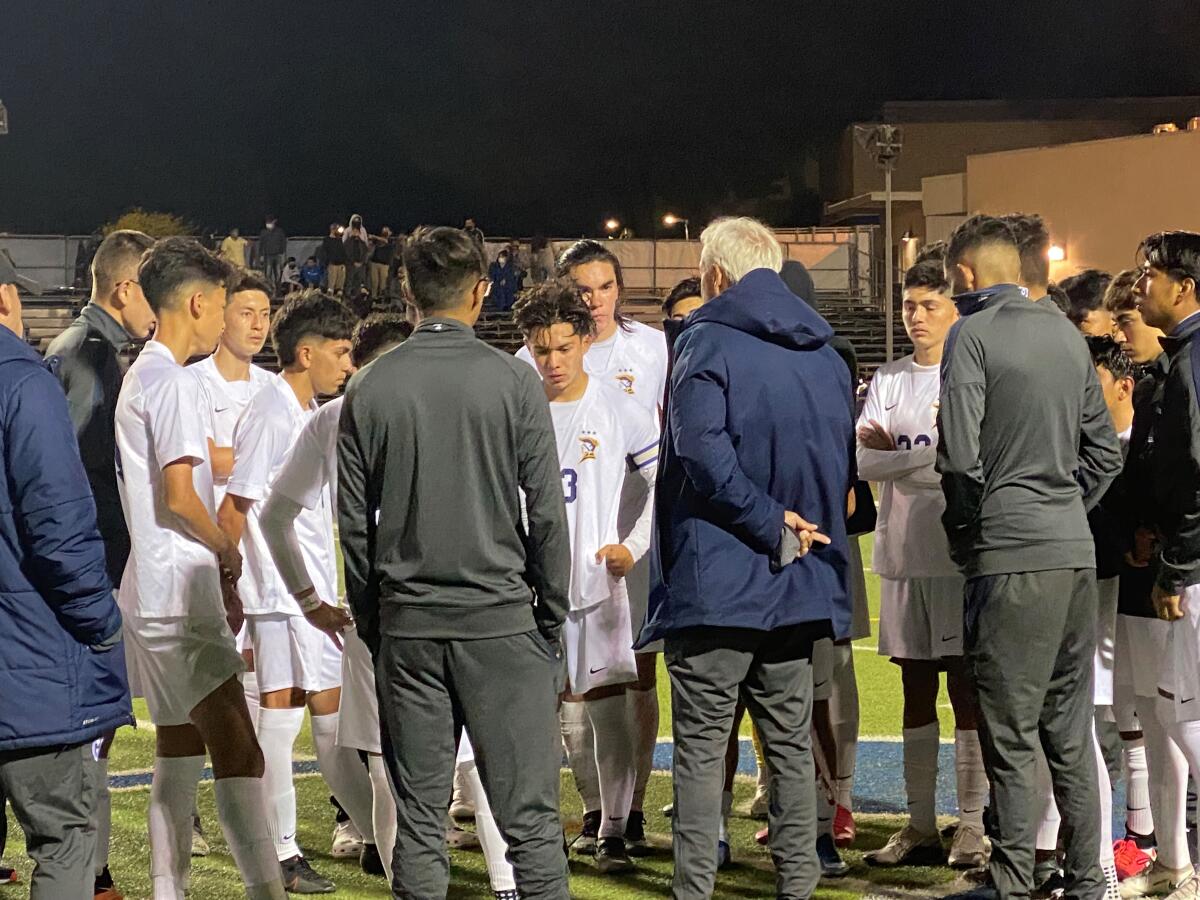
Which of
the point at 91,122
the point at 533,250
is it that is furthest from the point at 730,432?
the point at 91,122

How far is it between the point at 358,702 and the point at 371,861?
2.95 ft

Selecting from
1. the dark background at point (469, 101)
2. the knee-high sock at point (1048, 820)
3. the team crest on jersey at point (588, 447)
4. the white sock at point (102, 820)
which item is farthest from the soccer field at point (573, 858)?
the dark background at point (469, 101)

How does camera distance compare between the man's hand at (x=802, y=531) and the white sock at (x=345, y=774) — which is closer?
the man's hand at (x=802, y=531)

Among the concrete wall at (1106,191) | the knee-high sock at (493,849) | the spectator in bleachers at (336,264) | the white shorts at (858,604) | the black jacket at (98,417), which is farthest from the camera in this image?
the concrete wall at (1106,191)

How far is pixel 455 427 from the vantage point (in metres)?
3.86

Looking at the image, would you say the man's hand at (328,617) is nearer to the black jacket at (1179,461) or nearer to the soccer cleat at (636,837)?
the soccer cleat at (636,837)

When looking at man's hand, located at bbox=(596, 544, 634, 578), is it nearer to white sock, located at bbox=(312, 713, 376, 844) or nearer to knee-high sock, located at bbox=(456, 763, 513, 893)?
knee-high sock, located at bbox=(456, 763, 513, 893)

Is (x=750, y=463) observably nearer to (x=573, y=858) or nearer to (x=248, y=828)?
(x=248, y=828)

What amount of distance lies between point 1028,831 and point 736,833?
1.69m

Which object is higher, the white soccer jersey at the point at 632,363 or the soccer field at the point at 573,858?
the white soccer jersey at the point at 632,363

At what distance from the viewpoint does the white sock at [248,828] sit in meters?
4.48

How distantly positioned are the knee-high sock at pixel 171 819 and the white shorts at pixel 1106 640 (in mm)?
3051

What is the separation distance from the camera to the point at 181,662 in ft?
15.0

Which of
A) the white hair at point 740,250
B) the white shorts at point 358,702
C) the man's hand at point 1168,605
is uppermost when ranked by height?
the white hair at point 740,250
